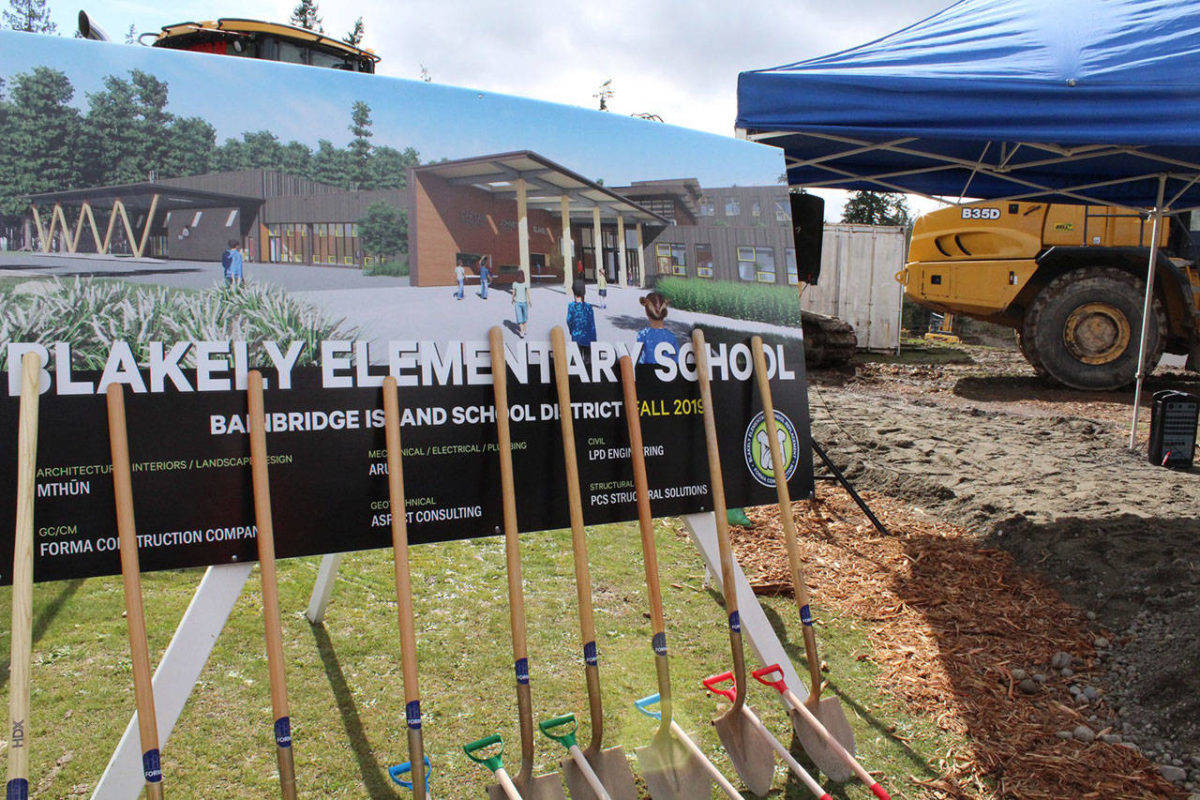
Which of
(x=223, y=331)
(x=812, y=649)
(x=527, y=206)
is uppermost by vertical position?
(x=527, y=206)

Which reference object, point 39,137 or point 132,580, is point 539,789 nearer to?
point 132,580

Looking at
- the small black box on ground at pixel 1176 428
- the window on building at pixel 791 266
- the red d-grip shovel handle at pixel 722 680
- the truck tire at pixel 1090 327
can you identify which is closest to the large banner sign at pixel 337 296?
the window on building at pixel 791 266

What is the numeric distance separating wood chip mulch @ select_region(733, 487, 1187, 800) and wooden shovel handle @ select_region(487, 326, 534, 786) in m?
1.43

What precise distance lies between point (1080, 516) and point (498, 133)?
456 centimetres

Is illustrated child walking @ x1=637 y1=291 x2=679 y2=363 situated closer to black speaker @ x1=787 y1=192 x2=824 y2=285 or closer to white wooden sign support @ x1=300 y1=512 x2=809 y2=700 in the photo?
white wooden sign support @ x1=300 y1=512 x2=809 y2=700

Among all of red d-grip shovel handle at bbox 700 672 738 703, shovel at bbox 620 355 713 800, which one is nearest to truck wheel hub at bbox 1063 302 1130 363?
red d-grip shovel handle at bbox 700 672 738 703

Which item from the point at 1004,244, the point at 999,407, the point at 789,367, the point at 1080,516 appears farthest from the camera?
the point at 1004,244

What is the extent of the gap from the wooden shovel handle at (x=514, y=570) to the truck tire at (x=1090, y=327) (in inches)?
389

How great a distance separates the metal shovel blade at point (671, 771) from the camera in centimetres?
292

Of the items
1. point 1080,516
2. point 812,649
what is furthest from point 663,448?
point 1080,516

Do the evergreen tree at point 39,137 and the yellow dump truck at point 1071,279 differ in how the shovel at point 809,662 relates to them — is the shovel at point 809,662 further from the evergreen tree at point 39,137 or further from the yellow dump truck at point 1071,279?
the yellow dump truck at point 1071,279

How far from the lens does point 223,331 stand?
8.20 feet

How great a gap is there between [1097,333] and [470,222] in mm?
10148

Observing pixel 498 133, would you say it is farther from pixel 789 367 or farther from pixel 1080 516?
pixel 1080 516
